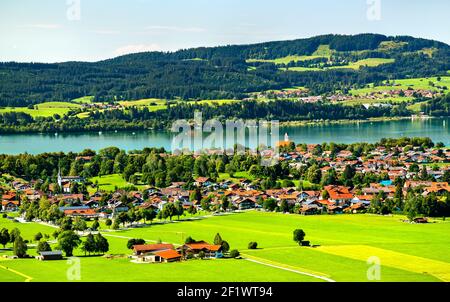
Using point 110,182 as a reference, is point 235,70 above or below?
above

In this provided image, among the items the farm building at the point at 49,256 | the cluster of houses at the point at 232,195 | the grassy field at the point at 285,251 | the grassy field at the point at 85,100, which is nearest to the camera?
the grassy field at the point at 285,251

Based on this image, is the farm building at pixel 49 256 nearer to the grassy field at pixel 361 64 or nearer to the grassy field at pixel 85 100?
the grassy field at pixel 85 100

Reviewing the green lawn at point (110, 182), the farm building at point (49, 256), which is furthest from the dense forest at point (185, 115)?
the farm building at point (49, 256)

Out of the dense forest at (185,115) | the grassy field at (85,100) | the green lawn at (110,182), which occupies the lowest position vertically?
the green lawn at (110,182)

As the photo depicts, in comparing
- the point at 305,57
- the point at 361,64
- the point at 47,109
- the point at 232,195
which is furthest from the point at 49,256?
the point at 305,57

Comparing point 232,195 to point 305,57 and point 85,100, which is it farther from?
point 305,57
